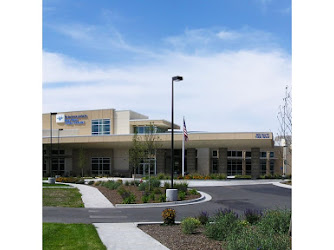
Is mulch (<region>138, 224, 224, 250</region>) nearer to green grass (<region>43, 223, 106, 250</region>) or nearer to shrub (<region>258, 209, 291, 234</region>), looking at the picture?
shrub (<region>258, 209, 291, 234</region>)

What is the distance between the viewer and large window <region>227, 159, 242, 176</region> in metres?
56.1

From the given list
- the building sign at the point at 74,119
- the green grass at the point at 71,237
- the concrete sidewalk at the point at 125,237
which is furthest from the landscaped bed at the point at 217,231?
the building sign at the point at 74,119

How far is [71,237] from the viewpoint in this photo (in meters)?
9.87

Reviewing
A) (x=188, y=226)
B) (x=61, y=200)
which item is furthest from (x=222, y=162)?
(x=188, y=226)

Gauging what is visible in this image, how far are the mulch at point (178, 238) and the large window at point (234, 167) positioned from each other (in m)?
45.4

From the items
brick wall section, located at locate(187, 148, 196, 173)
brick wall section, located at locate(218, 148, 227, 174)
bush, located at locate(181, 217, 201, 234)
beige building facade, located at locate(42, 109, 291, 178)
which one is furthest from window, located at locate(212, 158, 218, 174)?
bush, located at locate(181, 217, 201, 234)

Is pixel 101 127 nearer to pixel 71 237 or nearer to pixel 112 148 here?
pixel 112 148

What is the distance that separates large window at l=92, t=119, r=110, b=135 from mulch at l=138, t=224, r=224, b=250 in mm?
38016

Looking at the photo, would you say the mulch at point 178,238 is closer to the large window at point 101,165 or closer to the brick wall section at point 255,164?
the brick wall section at point 255,164

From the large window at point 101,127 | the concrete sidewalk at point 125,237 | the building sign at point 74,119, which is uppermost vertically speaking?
the building sign at point 74,119

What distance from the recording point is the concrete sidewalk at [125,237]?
887 centimetres

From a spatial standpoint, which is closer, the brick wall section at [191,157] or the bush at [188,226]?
the bush at [188,226]
